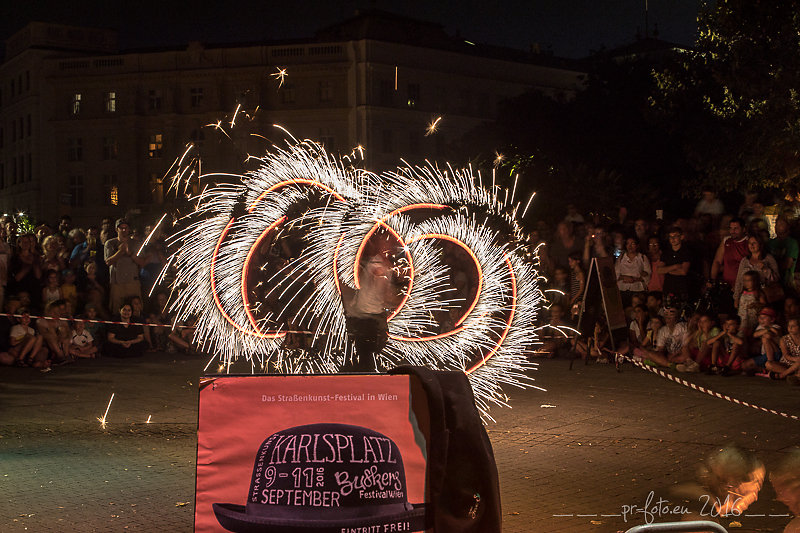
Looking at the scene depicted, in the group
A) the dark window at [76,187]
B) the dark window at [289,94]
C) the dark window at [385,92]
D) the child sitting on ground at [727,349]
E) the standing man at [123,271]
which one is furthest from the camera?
the dark window at [76,187]

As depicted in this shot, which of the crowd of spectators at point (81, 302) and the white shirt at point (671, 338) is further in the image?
the crowd of spectators at point (81, 302)

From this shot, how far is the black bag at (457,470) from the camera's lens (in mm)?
4426

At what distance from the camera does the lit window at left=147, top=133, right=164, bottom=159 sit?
250 ft

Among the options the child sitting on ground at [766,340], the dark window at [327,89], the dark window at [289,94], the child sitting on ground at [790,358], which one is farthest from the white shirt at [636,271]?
the dark window at [289,94]

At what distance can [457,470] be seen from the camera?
447cm

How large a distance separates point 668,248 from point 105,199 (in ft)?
226

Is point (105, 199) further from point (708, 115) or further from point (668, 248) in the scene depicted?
point (668, 248)

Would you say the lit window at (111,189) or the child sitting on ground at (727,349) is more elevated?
the lit window at (111,189)

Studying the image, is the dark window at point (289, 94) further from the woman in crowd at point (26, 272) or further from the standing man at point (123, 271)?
the woman in crowd at point (26, 272)

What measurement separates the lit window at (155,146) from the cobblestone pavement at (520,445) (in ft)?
212

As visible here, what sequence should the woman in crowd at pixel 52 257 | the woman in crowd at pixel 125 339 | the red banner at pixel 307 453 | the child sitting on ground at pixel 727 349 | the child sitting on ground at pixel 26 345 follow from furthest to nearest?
the woman in crowd at pixel 52 257 → the woman in crowd at pixel 125 339 → the child sitting on ground at pixel 26 345 → the child sitting on ground at pixel 727 349 → the red banner at pixel 307 453

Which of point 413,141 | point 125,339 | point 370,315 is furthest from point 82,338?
point 413,141

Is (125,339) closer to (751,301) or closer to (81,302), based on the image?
(81,302)

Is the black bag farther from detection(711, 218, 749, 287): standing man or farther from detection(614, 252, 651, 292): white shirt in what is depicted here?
detection(614, 252, 651, 292): white shirt
